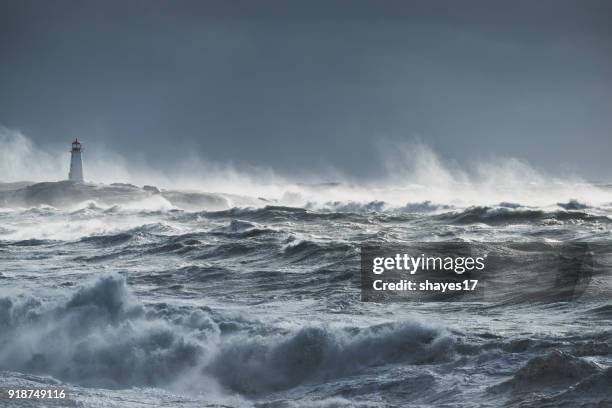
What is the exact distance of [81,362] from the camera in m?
11.5

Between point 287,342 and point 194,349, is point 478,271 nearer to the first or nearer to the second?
point 287,342

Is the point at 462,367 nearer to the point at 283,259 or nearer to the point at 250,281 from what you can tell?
the point at 250,281

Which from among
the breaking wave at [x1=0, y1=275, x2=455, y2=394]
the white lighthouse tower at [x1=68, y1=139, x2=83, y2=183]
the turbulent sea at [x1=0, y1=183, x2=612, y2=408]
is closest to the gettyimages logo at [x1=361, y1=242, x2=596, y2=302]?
the turbulent sea at [x1=0, y1=183, x2=612, y2=408]

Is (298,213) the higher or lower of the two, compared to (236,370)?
higher

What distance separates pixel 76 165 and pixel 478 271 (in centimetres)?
6680

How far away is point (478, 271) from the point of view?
1711 cm

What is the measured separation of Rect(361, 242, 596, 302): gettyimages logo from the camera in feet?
47.7

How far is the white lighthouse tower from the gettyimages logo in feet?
198

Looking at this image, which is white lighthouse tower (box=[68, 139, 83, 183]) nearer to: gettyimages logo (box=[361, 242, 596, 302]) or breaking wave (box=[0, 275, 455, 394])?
gettyimages logo (box=[361, 242, 596, 302])

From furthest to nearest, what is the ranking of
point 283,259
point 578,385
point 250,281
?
point 283,259 < point 250,281 < point 578,385

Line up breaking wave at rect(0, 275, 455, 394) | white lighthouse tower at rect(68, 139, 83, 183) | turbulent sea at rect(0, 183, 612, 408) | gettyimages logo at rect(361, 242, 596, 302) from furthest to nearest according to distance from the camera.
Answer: white lighthouse tower at rect(68, 139, 83, 183)
gettyimages logo at rect(361, 242, 596, 302)
breaking wave at rect(0, 275, 455, 394)
turbulent sea at rect(0, 183, 612, 408)

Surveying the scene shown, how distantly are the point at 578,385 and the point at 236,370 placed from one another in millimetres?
4450

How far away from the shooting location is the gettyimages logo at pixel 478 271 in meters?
14.5

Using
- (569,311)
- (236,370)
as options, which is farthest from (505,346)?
(236,370)
